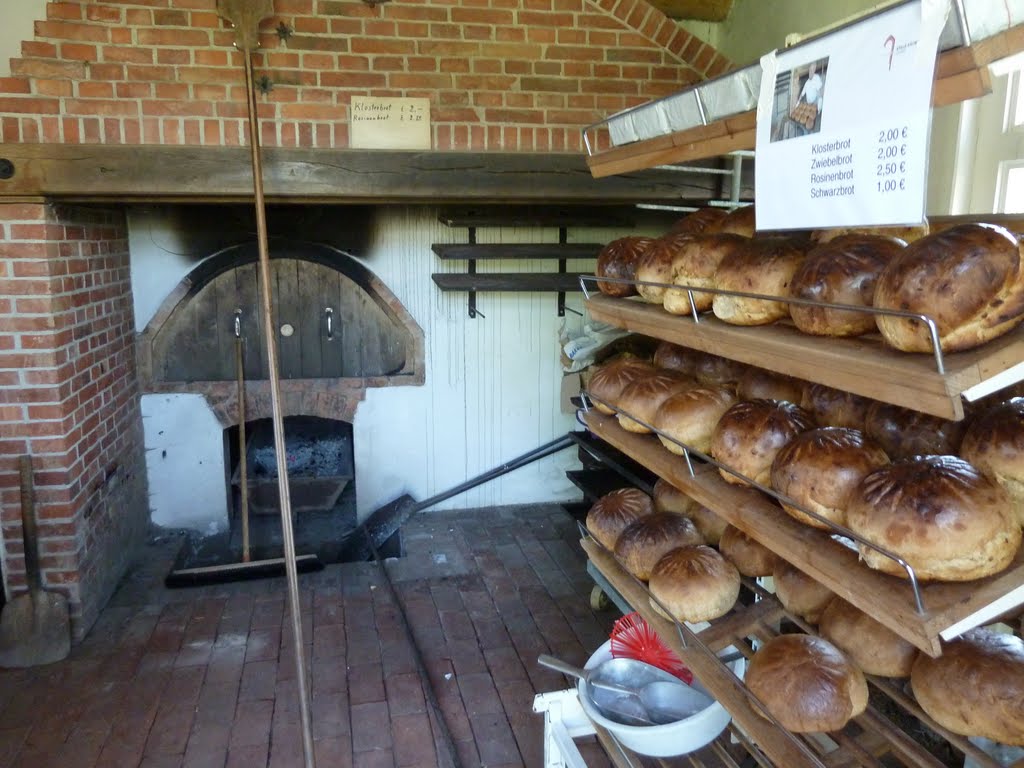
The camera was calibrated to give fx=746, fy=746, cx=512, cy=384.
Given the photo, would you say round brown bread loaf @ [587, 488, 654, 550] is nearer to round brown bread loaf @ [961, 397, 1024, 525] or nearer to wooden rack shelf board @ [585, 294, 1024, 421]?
wooden rack shelf board @ [585, 294, 1024, 421]

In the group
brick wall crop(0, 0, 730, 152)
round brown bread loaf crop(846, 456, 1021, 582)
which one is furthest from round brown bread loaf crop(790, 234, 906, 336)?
brick wall crop(0, 0, 730, 152)

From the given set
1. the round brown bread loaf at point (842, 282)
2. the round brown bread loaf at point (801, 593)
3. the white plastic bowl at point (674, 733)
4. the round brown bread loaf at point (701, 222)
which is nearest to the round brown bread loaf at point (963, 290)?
the round brown bread loaf at point (842, 282)

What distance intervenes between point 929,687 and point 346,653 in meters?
2.02

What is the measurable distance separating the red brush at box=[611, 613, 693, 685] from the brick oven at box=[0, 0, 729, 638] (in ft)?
5.85

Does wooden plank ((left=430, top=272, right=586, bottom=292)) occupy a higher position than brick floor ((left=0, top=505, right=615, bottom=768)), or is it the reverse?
wooden plank ((left=430, top=272, right=586, bottom=292))

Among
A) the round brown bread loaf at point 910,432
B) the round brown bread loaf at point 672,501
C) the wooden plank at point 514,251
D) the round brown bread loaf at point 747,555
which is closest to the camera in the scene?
the round brown bread loaf at point 910,432

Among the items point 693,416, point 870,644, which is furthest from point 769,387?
point 870,644

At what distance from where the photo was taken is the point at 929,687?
3.70 ft

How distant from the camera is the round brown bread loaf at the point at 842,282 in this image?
109 centimetres

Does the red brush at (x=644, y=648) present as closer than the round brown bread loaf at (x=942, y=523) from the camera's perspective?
No

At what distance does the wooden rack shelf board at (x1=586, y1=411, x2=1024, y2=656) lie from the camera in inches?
36.4

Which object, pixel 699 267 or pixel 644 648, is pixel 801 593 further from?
pixel 699 267

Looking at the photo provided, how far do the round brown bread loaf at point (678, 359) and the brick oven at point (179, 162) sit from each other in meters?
1.29

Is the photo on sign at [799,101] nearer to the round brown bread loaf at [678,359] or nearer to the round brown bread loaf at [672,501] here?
the round brown bread loaf at [678,359]
